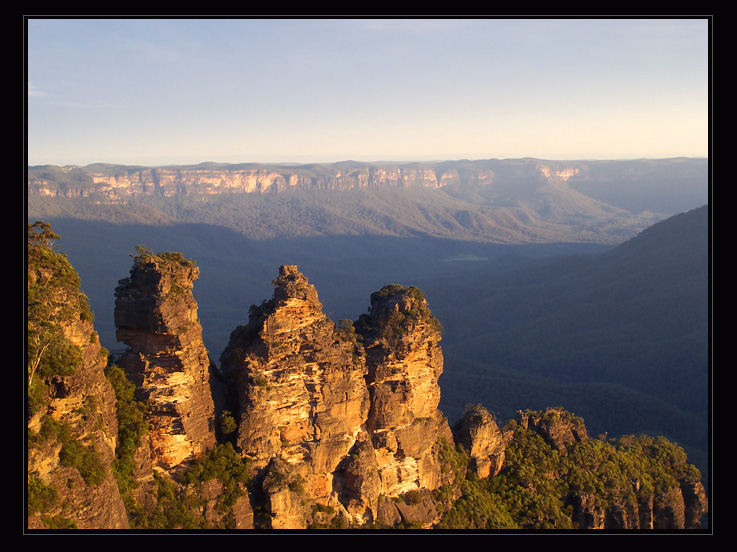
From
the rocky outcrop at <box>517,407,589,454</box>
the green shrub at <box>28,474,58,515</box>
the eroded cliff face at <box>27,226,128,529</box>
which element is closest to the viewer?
the green shrub at <box>28,474,58,515</box>

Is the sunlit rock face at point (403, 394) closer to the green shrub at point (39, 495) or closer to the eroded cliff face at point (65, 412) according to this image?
the eroded cliff face at point (65, 412)

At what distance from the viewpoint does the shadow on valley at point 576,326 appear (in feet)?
216

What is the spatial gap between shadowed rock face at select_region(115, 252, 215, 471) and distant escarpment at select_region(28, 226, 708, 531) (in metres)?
0.05

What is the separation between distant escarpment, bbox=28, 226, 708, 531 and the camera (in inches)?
736

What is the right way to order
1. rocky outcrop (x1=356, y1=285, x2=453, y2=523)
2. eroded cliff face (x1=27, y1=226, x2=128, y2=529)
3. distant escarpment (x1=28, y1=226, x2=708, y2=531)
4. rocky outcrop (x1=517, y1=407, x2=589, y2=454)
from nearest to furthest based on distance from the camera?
eroded cliff face (x1=27, y1=226, x2=128, y2=529) → distant escarpment (x1=28, y1=226, x2=708, y2=531) → rocky outcrop (x1=356, y1=285, x2=453, y2=523) → rocky outcrop (x1=517, y1=407, x2=589, y2=454)

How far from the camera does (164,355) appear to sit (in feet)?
72.6

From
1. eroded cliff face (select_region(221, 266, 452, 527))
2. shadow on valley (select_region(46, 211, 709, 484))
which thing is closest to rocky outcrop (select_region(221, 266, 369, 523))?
eroded cliff face (select_region(221, 266, 452, 527))

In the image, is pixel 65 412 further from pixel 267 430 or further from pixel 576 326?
pixel 576 326

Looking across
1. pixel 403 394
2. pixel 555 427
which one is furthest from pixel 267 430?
pixel 555 427

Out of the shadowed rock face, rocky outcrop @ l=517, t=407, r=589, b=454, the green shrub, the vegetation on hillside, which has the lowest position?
the vegetation on hillside

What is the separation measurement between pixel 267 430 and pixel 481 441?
11.9 metres

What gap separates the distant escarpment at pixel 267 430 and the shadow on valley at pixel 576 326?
2897 cm

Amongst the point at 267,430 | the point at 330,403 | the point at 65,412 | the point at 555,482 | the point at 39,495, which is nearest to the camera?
the point at 39,495

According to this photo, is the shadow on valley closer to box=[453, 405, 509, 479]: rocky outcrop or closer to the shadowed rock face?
box=[453, 405, 509, 479]: rocky outcrop
